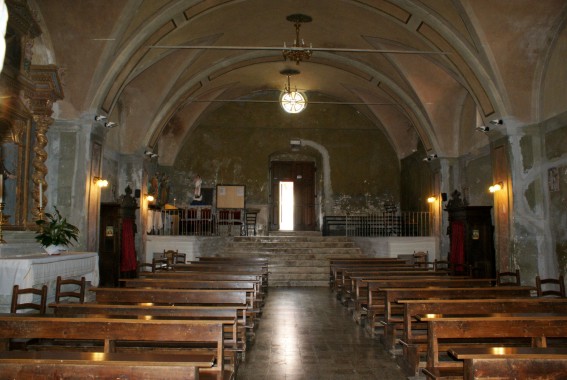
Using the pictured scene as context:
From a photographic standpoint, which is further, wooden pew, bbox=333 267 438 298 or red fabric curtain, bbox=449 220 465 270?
red fabric curtain, bbox=449 220 465 270

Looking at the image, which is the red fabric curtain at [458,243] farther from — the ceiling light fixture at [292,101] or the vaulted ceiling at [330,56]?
the ceiling light fixture at [292,101]

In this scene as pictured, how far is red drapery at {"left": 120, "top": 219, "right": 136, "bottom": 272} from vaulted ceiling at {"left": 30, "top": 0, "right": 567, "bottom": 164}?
3.11 meters

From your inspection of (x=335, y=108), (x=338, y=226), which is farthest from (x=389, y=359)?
(x=335, y=108)

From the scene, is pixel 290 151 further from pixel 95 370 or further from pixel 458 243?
pixel 95 370

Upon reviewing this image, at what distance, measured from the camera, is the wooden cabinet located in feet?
41.3

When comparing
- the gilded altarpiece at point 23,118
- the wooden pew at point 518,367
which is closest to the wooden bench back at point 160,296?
the wooden pew at point 518,367

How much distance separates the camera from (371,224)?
21.0 meters

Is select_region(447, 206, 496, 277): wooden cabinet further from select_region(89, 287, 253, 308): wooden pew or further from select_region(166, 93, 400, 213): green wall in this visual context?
select_region(89, 287, 253, 308): wooden pew

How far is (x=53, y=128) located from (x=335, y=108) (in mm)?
13446

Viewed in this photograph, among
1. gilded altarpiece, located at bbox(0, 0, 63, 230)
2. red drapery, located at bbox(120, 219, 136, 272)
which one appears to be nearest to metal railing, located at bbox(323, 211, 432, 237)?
red drapery, located at bbox(120, 219, 136, 272)

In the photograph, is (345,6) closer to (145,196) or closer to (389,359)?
Answer: (145,196)

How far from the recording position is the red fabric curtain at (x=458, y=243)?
43.9 feet

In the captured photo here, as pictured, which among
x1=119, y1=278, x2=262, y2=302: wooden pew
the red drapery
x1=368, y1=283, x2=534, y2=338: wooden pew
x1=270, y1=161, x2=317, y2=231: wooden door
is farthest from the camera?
x1=270, y1=161, x2=317, y2=231: wooden door

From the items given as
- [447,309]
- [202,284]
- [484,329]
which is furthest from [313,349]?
[484,329]
